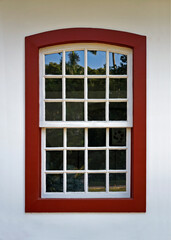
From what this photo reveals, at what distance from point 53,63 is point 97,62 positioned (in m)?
0.62

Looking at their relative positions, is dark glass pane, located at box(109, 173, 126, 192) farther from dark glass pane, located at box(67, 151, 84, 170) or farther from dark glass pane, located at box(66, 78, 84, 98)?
dark glass pane, located at box(66, 78, 84, 98)

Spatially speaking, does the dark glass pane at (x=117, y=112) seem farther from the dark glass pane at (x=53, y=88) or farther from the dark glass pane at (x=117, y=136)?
the dark glass pane at (x=53, y=88)

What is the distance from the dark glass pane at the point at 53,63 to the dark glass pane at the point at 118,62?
725mm

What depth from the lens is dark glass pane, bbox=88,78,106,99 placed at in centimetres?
286

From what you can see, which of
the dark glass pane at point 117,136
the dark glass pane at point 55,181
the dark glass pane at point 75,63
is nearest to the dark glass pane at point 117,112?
the dark glass pane at point 117,136

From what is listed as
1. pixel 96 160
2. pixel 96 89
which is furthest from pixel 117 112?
pixel 96 160

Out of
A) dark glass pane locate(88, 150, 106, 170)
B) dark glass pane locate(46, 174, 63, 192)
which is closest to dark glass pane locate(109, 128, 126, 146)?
dark glass pane locate(88, 150, 106, 170)

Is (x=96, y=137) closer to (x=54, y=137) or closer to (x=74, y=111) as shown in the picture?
(x=74, y=111)

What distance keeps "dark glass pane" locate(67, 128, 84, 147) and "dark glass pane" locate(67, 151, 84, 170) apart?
117 millimetres

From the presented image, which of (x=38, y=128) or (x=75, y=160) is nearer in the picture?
(x=38, y=128)

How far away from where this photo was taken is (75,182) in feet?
9.51

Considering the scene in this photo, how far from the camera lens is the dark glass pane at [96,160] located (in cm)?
289
